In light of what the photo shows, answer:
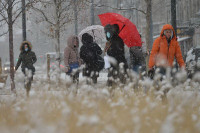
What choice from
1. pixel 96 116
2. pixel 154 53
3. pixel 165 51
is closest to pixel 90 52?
pixel 154 53

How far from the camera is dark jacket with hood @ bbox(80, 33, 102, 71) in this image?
8.50 m

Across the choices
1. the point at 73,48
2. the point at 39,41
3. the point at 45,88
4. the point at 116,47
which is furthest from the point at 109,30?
the point at 39,41

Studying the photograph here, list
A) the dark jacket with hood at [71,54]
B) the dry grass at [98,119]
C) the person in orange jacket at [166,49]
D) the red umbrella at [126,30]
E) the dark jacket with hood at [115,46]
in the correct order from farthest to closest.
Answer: the dark jacket with hood at [71,54], the red umbrella at [126,30], the dark jacket with hood at [115,46], the person in orange jacket at [166,49], the dry grass at [98,119]

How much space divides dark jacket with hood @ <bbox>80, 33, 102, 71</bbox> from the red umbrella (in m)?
0.57

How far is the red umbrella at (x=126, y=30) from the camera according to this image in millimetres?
8305

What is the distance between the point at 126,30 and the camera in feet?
27.6

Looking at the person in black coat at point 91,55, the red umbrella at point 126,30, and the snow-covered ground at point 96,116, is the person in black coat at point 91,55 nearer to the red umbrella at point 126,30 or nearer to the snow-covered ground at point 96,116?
the red umbrella at point 126,30

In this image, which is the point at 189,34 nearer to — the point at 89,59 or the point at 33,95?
the point at 89,59

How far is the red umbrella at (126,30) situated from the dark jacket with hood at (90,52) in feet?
1.89

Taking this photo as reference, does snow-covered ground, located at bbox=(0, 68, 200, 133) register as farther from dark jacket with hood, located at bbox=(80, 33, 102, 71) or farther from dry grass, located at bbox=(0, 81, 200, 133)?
dark jacket with hood, located at bbox=(80, 33, 102, 71)

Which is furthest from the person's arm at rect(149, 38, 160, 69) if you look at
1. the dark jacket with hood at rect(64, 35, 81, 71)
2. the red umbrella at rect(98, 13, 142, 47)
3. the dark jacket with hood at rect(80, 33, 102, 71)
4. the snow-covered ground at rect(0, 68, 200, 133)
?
the dark jacket with hood at rect(64, 35, 81, 71)

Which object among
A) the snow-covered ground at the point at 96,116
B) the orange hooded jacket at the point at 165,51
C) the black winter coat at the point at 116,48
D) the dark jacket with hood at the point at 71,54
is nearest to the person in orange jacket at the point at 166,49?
the orange hooded jacket at the point at 165,51

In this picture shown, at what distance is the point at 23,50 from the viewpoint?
10289 millimetres

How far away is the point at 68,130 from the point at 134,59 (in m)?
5.12
